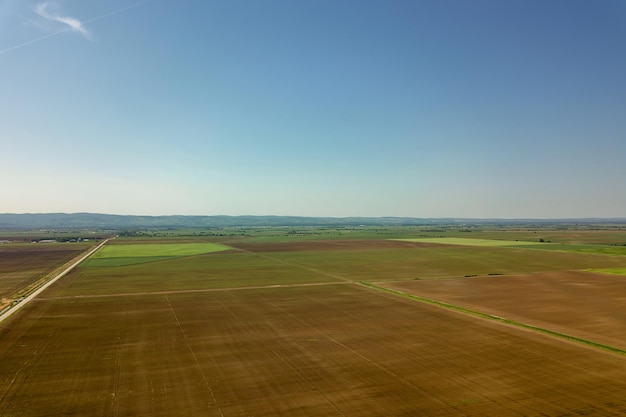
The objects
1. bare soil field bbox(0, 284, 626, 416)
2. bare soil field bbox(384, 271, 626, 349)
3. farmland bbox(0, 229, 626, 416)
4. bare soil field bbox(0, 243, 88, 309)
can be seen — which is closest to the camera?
bare soil field bbox(0, 284, 626, 416)

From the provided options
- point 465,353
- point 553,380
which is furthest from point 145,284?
point 553,380

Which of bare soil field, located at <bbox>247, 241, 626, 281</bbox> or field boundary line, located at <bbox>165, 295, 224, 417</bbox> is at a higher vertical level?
bare soil field, located at <bbox>247, 241, 626, 281</bbox>

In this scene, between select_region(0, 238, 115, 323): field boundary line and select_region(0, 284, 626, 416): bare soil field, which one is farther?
select_region(0, 238, 115, 323): field boundary line

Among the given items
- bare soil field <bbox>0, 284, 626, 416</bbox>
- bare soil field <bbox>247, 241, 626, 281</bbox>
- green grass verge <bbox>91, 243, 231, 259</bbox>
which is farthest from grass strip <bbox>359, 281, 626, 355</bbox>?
green grass verge <bbox>91, 243, 231, 259</bbox>

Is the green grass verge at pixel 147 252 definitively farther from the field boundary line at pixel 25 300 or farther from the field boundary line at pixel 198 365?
the field boundary line at pixel 198 365

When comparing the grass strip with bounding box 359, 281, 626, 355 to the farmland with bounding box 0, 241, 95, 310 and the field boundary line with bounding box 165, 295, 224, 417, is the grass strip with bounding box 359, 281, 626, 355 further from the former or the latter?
the farmland with bounding box 0, 241, 95, 310

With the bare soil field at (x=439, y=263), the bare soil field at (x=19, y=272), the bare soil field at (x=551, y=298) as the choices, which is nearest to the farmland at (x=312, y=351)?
the bare soil field at (x=551, y=298)

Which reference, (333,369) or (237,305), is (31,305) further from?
(333,369)
